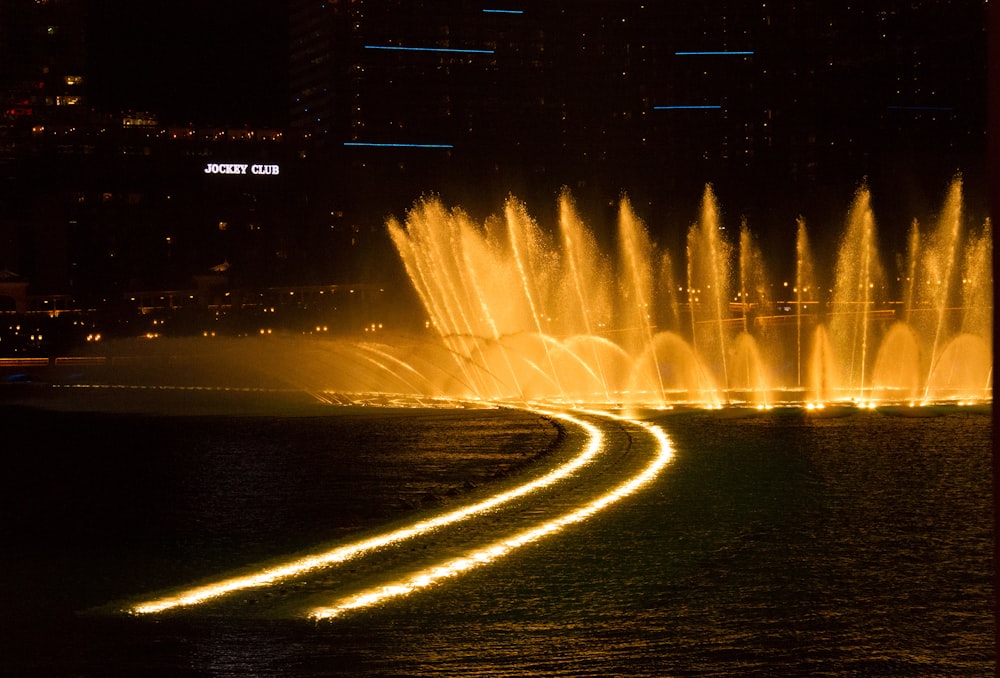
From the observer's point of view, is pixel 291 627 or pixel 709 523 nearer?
pixel 291 627

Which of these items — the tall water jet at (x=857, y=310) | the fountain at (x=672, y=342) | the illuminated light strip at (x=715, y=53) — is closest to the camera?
the fountain at (x=672, y=342)

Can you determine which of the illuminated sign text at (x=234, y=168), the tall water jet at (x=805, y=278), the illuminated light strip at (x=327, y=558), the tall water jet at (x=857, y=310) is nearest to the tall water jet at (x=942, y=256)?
the tall water jet at (x=857, y=310)

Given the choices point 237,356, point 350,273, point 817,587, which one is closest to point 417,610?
point 817,587

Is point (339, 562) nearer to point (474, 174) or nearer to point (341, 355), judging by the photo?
point (341, 355)

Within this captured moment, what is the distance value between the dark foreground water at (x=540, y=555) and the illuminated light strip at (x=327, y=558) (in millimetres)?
321

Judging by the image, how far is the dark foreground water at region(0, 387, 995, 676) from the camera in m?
7.47

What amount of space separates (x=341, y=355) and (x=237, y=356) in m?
5.12

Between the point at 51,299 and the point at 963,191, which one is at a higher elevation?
the point at 963,191

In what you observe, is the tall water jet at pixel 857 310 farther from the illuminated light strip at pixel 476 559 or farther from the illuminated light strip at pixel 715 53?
the illuminated light strip at pixel 715 53

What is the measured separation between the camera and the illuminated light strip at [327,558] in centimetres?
895

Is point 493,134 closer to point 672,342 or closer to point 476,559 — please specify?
point 672,342

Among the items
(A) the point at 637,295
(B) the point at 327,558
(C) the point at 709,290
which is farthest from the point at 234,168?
(B) the point at 327,558

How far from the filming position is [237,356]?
41.4m

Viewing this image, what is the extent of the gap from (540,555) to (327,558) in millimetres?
1590
